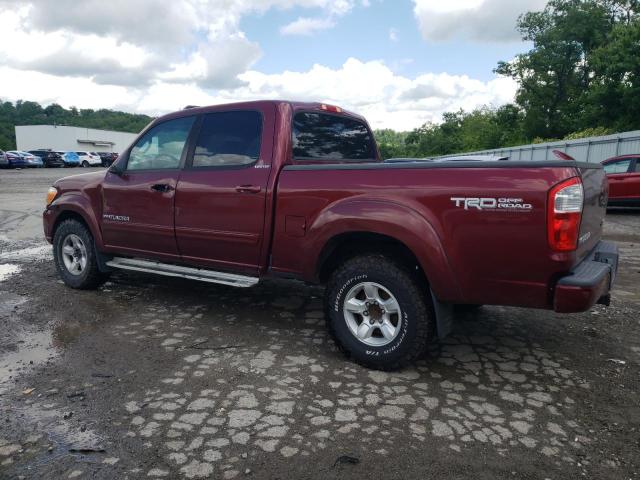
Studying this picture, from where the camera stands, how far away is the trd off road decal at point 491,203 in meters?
2.93

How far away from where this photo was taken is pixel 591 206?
3.35 m

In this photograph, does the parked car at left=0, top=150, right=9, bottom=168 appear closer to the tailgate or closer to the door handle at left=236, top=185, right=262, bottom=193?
the door handle at left=236, top=185, right=262, bottom=193

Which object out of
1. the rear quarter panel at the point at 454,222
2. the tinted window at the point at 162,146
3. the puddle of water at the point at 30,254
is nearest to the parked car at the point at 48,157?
the puddle of water at the point at 30,254

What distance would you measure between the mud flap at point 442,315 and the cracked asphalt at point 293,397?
→ 0.34m

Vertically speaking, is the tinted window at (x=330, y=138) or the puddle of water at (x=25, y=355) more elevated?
the tinted window at (x=330, y=138)

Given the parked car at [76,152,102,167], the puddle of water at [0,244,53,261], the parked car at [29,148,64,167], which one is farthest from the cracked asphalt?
the parked car at [76,152,102,167]

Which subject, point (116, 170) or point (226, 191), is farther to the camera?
point (116, 170)

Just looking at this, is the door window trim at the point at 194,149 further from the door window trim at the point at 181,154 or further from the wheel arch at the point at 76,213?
the wheel arch at the point at 76,213

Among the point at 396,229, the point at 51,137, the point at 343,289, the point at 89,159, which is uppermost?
the point at 51,137

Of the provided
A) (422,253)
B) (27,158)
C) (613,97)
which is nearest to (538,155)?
(613,97)

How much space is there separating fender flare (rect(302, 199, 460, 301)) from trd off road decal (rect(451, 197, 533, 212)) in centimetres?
25

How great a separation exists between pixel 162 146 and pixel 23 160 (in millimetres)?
39685

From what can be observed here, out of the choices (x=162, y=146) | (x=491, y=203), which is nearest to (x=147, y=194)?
(x=162, y=146)

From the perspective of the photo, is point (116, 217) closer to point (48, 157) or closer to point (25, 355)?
point (25, 355)
